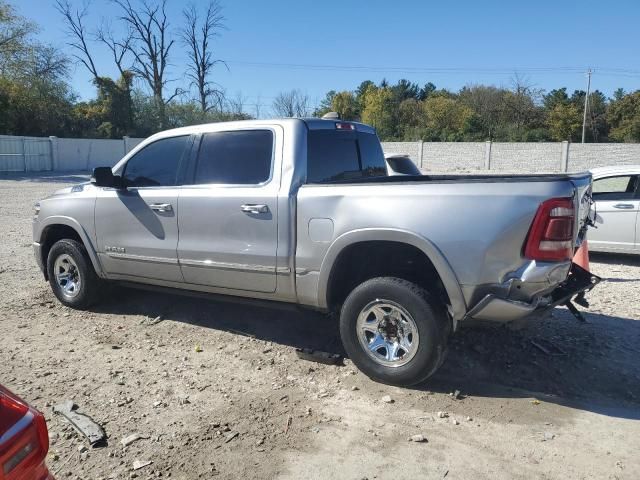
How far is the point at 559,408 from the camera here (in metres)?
3.78

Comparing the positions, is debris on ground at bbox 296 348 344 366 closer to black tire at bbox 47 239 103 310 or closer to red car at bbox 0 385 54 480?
black tire at bbox 47 239 103 310

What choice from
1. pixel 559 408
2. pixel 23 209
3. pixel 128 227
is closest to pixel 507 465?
pixel 559 408

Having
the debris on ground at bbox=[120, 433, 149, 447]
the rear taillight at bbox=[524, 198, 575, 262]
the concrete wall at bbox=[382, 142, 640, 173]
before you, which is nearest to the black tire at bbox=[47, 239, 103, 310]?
the debris on ground at bbox=[120, 433, 149, 447]

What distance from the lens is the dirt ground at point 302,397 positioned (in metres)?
3.15

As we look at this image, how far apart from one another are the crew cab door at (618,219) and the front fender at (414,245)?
5271mm

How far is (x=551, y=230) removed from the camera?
3467 millimetres

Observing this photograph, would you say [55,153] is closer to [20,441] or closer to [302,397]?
[302,397]

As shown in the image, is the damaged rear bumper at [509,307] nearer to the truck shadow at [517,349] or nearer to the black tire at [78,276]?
the truck shadow at [517,349]

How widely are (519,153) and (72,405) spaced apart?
118ft

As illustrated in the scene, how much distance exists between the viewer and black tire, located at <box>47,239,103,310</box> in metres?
5.70

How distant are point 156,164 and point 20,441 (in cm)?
368

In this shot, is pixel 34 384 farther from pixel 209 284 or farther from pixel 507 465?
pixel 507 465

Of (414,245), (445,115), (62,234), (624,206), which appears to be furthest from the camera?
(445,115)

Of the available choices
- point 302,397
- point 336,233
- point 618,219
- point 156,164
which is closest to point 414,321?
point 336,233
